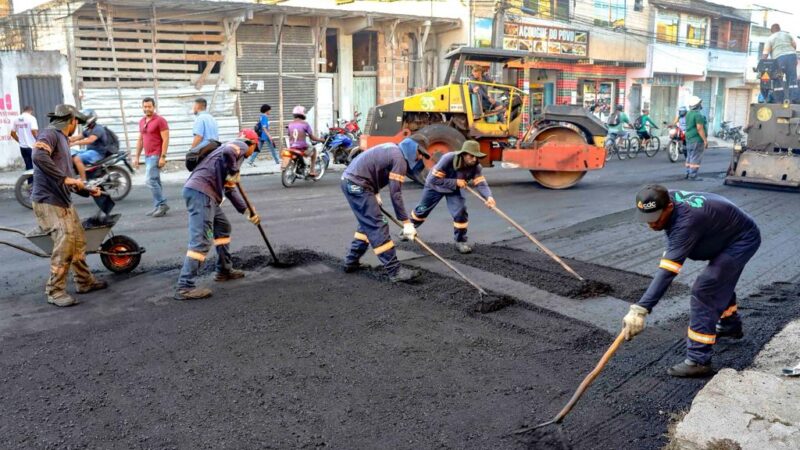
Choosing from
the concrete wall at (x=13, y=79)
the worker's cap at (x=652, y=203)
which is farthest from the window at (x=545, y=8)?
the worker's cap at (x=652, y=203)

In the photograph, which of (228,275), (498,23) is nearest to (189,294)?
(228,275)

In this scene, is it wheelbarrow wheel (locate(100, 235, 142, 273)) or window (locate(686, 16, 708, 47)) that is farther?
window (locate(686, 16, 708, 47))

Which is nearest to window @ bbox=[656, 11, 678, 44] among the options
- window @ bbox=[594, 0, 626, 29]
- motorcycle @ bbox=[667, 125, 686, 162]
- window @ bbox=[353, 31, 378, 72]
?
window @ bbox=[594, 0, 626, 29]

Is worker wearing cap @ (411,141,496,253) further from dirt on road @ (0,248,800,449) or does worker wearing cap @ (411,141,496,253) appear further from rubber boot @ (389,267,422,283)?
dirt on road @ (0,248,800,449)

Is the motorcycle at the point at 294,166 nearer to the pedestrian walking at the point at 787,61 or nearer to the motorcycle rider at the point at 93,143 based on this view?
the motorcycle rider at the point at 93,143

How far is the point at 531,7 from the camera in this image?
23609mm

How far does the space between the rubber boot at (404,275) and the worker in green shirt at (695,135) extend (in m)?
8.63

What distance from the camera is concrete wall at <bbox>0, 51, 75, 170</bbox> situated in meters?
13.3

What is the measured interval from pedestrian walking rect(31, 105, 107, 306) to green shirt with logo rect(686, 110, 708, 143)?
10.9 metres

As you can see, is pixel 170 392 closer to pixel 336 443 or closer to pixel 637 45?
pixel 336 443

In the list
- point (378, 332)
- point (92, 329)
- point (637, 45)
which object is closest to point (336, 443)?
point (378, 332)

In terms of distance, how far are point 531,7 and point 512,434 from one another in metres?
22.4

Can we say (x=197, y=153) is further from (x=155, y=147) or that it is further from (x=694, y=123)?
(x=694, y=123)

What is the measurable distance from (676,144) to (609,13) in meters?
10.8
